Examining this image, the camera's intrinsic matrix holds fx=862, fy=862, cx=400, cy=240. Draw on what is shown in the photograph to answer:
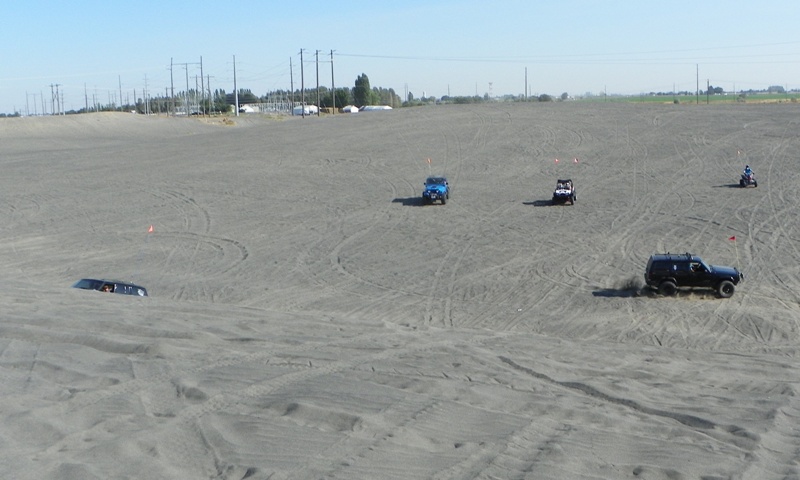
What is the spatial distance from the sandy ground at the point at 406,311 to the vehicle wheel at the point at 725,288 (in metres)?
0.57

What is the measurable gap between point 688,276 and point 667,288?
26.2 inches

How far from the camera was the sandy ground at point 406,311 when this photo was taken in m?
9.44

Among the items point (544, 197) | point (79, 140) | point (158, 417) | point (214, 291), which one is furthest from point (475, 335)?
point (79, 140)

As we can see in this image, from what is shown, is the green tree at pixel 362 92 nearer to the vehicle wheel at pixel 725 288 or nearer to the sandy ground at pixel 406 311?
the sandy ground at pixel 406 311

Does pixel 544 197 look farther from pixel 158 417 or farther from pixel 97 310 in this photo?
pixel 158 417

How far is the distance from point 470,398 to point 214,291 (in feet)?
53.7

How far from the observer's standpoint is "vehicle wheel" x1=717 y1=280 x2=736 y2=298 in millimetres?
24172

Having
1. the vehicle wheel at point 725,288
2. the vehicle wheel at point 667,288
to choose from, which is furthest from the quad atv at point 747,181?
the vehicle wheel at point 667,288

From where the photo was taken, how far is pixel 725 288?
79.5 ft

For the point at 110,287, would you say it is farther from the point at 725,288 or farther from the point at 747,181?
the point at 747,181

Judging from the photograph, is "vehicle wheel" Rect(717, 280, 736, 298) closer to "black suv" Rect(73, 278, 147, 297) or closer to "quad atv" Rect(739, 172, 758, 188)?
"black suv" Rect(73, 278, 147, 297)

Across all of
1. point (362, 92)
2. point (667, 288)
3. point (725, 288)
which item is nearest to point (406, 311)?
point (667, 288)

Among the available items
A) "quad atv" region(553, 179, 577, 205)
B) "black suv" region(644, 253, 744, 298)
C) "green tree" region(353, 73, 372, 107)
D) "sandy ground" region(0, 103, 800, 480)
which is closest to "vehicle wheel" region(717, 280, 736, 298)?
"black suv" region(644, 253, 744, 298)

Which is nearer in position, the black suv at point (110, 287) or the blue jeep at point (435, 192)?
the black suv at point (110, 287)
